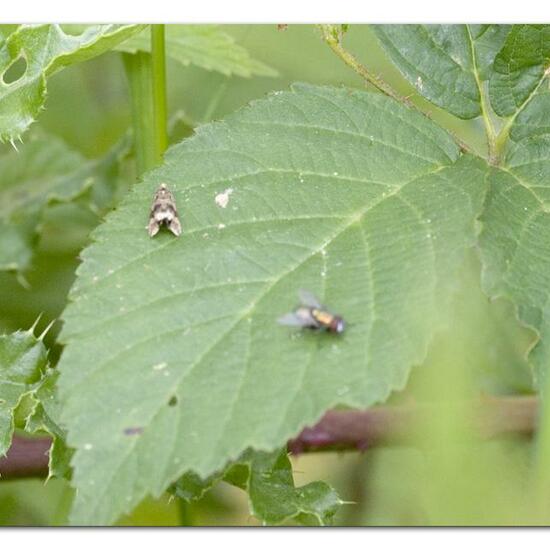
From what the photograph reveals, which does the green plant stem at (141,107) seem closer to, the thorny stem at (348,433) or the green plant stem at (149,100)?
the green plant stem at (149,100)

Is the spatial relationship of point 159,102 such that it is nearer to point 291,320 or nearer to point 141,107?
point 141,107

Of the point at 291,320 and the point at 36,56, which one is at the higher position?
the point at 36,56

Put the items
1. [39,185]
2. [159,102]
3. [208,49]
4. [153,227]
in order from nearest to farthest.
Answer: [153,227]
[159,102]
[208,49]
[39,185]

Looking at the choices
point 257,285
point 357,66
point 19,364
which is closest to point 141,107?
point 357,66

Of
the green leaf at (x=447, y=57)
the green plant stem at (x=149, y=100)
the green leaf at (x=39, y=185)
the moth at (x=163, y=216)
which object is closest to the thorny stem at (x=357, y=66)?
the green leaf at (x=447, y=57)

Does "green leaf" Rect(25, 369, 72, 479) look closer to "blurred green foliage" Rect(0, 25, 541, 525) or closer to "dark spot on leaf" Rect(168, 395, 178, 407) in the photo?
"blurred green foliage" Rect(0, 25, 541, 525)
